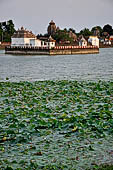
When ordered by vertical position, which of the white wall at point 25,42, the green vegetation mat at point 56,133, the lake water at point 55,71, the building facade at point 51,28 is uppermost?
the building facade at point 51,28

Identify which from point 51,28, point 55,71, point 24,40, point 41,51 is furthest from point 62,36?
point 55,71

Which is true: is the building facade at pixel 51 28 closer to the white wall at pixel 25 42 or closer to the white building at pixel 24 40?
the white building at pixel 24 40

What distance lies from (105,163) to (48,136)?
2.23m

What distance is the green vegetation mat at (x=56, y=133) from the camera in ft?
27.2

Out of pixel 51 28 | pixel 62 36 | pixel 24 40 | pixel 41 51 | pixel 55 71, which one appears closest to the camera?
pixel 55 71

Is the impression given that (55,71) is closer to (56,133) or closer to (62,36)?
(56,133)

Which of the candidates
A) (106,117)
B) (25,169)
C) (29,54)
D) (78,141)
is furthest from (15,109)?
(29,54)

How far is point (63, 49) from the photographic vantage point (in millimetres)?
88625

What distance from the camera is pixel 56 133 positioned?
10.2 m

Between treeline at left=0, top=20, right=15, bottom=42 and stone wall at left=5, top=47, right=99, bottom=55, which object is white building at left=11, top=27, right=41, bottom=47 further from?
treeline at left=0, top=20, right=15, bottom=42

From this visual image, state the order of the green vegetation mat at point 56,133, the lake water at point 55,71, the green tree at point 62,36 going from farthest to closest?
the green tree at point 62,36 → the lake water at point 55,71 → the green vegetation mat at point 56,133

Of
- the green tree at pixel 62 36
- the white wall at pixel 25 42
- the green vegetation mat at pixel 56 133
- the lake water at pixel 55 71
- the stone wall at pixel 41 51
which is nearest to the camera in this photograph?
the green vegetation mat at pixel 56 133

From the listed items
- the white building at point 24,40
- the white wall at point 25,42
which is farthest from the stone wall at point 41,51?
the white building at point 24,40

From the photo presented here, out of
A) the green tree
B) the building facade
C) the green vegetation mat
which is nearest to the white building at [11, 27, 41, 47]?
the green tree
